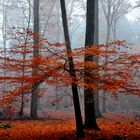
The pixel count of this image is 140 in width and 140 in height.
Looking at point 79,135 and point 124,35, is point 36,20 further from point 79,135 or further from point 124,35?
point 124,35

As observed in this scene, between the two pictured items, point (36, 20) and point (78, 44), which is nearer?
point (36, 20)

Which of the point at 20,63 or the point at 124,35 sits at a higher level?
the point at 124,35

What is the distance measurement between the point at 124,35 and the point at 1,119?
4796 centimetres

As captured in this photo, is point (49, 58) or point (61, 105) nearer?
point (49, 58)

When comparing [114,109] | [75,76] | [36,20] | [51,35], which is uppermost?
[51,35]

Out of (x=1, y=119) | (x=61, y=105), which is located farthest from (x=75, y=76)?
(x=61, y=105)

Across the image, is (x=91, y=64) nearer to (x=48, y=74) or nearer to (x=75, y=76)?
(x=75, y=76)

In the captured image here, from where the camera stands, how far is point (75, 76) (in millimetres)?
10117

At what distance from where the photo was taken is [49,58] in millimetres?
9750

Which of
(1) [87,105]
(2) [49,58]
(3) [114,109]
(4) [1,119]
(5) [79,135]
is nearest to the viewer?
(2) [49,58]

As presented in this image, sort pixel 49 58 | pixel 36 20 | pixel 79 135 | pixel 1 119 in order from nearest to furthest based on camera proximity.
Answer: pixel 49 58, pixel 79 135, pixel 1 119, pixel 36 20

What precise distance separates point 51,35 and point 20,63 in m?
41.9

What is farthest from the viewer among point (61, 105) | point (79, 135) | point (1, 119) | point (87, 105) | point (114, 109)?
point (61, 105)

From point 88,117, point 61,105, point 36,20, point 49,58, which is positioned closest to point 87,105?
point 88,117
